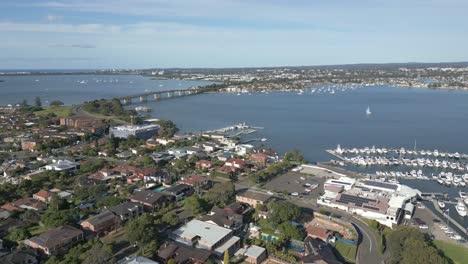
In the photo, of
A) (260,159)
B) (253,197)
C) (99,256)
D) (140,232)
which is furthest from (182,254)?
(260,159)

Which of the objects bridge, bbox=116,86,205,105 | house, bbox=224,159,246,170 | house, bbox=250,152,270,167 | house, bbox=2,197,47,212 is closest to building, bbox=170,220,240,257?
house, bbox=2,197,47,212

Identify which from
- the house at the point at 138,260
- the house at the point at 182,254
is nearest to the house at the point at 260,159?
the house at the point at 182,254

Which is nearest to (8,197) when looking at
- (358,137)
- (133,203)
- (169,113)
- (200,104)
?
(133,203)

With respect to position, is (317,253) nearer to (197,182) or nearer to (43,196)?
(197,182)

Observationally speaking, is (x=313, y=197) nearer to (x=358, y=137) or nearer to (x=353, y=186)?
(x=353, y=186)

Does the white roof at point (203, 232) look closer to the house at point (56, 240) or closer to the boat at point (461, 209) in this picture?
the house at point (56, 240)
